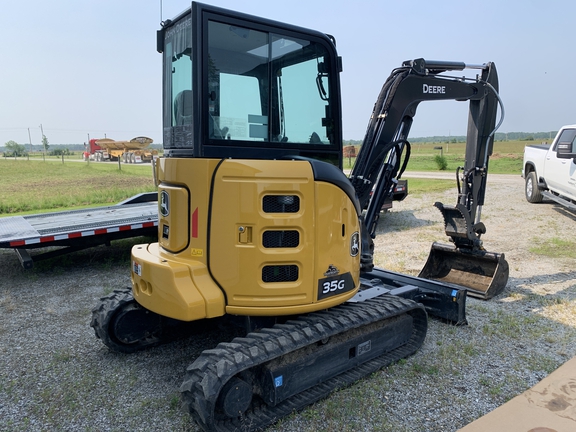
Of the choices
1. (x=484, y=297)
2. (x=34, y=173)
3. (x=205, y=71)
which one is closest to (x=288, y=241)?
(x=205, y=71)

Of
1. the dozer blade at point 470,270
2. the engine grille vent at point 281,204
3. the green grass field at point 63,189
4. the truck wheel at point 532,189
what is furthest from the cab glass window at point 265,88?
the green grass field at point 63,189

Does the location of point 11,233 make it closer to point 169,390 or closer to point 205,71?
point 169,390

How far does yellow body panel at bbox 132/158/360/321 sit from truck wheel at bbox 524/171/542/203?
37.3 ft

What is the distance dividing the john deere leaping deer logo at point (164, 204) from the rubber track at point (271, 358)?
119 centimetres

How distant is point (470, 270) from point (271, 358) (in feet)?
13.5

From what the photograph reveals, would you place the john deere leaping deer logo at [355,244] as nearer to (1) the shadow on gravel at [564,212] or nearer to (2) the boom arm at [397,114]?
(2) the boom arm at [397,114]

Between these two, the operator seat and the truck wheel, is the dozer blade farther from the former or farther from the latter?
the truck wheel

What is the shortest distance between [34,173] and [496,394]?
25.5 meters

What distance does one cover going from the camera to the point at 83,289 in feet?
21.9

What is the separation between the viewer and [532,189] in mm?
13188

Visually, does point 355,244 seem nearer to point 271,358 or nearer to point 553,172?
point 271,358

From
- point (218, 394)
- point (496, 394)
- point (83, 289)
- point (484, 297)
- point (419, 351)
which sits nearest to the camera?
point (218, 394)

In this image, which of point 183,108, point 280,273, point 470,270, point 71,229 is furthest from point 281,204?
point 71,229

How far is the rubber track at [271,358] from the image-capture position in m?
3.06
